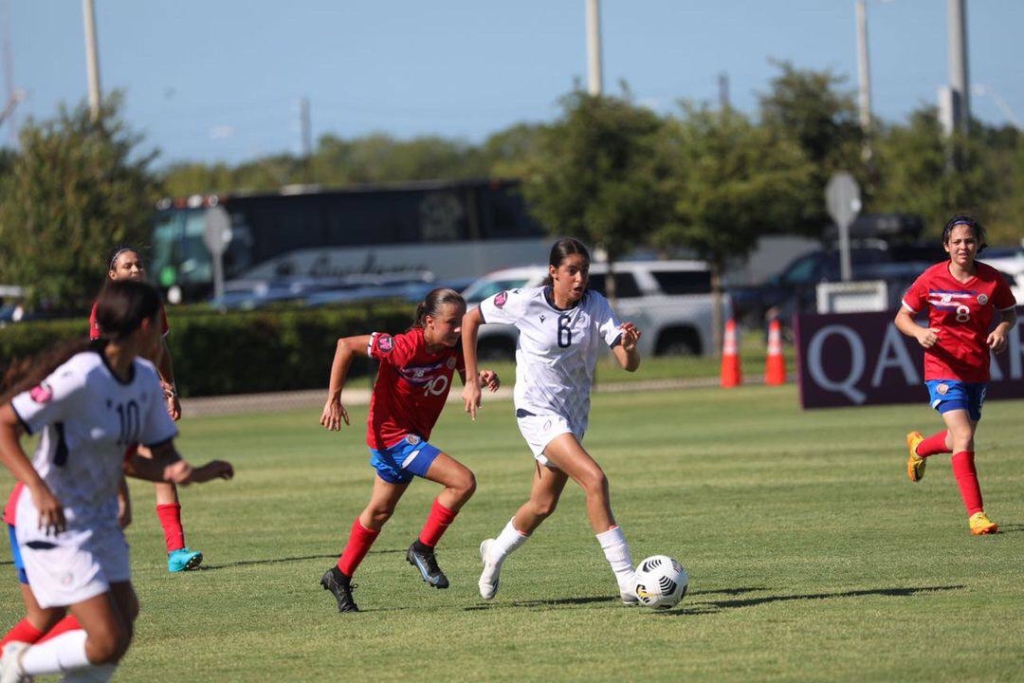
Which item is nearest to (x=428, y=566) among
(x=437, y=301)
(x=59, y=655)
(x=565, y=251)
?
(x=437, y=301)

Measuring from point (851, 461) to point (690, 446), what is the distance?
2703mm

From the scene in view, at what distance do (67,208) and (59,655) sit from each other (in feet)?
95.7

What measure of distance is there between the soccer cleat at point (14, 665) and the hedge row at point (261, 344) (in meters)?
22.1

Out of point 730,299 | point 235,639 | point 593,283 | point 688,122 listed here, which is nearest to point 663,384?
point 730,299

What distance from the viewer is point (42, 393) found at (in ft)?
18.6

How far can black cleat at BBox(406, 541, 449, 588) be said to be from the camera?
353 inches

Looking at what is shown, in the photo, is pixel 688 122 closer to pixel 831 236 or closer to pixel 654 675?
pixel 831 236

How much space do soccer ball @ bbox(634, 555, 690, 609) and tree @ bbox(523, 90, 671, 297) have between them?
24.2 meters

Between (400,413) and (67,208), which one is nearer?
(400,413)

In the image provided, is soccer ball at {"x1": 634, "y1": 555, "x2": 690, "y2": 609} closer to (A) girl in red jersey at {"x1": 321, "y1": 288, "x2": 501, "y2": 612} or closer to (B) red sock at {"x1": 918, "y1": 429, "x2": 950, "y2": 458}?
(A) girl in red jersey at {"x1": 321, "y1": 288, "x2": 501, "y2": 612}

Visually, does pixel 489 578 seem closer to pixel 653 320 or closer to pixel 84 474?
pixel 84 474

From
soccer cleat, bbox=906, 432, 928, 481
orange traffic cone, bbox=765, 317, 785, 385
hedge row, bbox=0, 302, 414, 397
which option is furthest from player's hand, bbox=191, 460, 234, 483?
hedge row, bbox=0, 302, 414, 397

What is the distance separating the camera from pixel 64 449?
575 cm

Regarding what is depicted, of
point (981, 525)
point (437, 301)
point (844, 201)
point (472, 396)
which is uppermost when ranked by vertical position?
point (844, 201)
